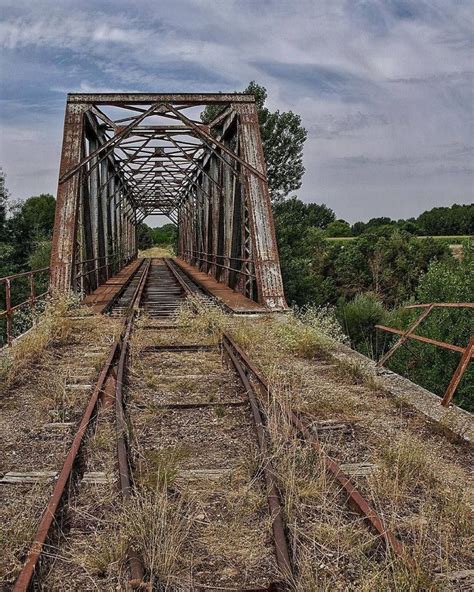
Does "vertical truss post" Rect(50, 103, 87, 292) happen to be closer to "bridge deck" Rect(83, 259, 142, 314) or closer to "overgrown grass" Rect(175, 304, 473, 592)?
"bridge deck" Rect(83, 259, 142, 314)

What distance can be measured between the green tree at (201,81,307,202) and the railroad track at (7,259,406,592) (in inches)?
1066

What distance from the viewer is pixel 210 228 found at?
24438 millimetres

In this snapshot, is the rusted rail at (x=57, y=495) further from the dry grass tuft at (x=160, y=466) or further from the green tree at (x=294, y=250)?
the green tree at (x=294, y=250)

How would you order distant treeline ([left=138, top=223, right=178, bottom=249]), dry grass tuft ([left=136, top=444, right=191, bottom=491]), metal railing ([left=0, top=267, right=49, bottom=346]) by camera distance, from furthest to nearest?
distant treeline ([left=138, top=223, right=178, bottom=249])
metal railing ([left=0, top=267, right=49, bottom=346])
dry grass tuft ([left=136, top=444, right=191, bottom=491])

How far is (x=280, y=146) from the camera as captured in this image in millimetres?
33625

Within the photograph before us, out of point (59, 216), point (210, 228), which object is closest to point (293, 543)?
point (59, 216)

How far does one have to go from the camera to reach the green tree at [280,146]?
33.2 metres

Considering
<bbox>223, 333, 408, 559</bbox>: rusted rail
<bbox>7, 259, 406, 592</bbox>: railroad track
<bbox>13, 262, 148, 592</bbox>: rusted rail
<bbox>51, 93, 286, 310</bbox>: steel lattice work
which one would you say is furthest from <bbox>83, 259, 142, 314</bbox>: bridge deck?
<bbox>223, 333, 408, 559</bbox>: rusted rail

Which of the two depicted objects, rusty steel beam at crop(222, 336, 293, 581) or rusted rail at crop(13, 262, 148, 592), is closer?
rusted rail at crop(13, 262, 148, 592)

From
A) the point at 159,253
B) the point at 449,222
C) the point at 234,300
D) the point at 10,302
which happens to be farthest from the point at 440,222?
the point at 10,302

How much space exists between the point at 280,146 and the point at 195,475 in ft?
102

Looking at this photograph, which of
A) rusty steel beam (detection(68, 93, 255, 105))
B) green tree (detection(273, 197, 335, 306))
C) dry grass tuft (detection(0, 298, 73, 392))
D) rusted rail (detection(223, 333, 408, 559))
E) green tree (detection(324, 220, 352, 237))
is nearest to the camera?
rusted rail (detection(223, 333, 408, 559))

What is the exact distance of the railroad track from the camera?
3035 mm

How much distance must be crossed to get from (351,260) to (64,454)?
4166 centimetres
